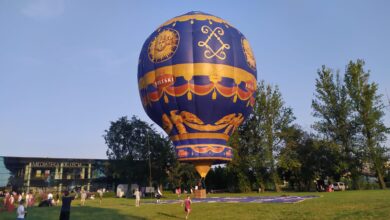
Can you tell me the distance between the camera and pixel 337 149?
45969 millimetres

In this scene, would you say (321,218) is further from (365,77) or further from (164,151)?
(164,151)

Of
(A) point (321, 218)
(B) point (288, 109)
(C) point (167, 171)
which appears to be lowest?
(A) point (321, 218)

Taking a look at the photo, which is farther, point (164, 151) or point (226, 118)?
point (164, 151)

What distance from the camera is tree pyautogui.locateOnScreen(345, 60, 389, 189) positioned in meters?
44.3

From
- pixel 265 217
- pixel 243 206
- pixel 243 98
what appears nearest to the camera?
pixel 265 217

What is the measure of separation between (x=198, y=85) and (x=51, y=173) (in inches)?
2865

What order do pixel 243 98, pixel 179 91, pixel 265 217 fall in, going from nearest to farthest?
pixel 265 217 → pixel 179 91 → pixel 243 98

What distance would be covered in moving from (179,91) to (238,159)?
87.5ft

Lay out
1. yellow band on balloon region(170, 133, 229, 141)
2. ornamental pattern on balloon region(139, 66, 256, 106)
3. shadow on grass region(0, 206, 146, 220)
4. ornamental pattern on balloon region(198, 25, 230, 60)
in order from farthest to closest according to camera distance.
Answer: ornamental pattern on balloon region(198, 25, 230, 60)
yellow band on balloon region(170, 133, 229, 141)
ornamental pattern on balloon region(139, 66, 256, 106)
shadow on grass region(0, 206, 146, 220)

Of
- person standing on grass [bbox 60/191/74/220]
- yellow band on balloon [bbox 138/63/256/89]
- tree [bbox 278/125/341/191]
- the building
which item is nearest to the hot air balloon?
yellow band on balloon [bbox 138/63/256/89]

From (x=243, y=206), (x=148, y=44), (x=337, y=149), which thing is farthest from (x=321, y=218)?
(x=337, y=149)

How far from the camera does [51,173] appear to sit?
286ft

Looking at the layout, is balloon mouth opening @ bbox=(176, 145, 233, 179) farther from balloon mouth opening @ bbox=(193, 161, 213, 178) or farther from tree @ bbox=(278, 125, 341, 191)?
tree @ bbox=(278, 125, 341, 191)

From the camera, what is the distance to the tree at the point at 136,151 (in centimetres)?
5731
